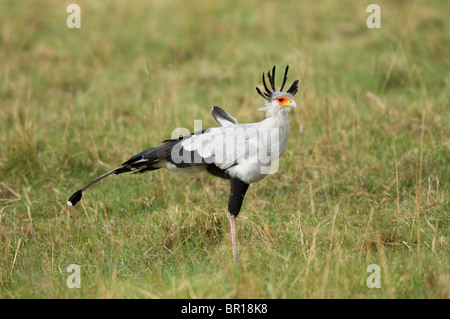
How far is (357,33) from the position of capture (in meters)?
8.98

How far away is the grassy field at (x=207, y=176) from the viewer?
12.1ft

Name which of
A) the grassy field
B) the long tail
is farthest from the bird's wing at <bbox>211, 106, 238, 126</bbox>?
the grassy field

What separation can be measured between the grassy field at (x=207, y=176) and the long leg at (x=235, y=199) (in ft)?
0.42

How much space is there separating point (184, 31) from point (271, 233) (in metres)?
5.38

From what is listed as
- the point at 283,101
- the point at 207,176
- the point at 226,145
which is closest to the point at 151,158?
the point at 226,145

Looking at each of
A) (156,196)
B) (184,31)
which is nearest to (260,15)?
→ (184,31)

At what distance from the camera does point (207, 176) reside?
5535 millimetres

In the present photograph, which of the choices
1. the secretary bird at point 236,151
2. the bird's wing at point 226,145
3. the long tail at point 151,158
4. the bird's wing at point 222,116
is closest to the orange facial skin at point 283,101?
the secretary bird at point 236,151

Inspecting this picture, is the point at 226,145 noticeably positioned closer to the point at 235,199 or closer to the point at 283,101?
the point at 235,199

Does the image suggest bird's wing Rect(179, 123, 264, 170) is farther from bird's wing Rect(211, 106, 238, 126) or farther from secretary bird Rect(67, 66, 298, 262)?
bird's wing Rect(211, 106, 238, 126)

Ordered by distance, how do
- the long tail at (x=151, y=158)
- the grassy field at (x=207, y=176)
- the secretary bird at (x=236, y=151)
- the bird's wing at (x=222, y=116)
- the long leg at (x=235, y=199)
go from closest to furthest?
the grassy field at (x=207, y=176), the secretary bird at (x=236, y=151), the long leg at (x=235, y=199), the long tail at (x=151, y=158), the bird's wing at (x=222, y=116)

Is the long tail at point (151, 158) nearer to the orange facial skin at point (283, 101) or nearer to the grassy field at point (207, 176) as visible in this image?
the grassy field at point (207, 176)

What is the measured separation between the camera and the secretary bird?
3.81 m
